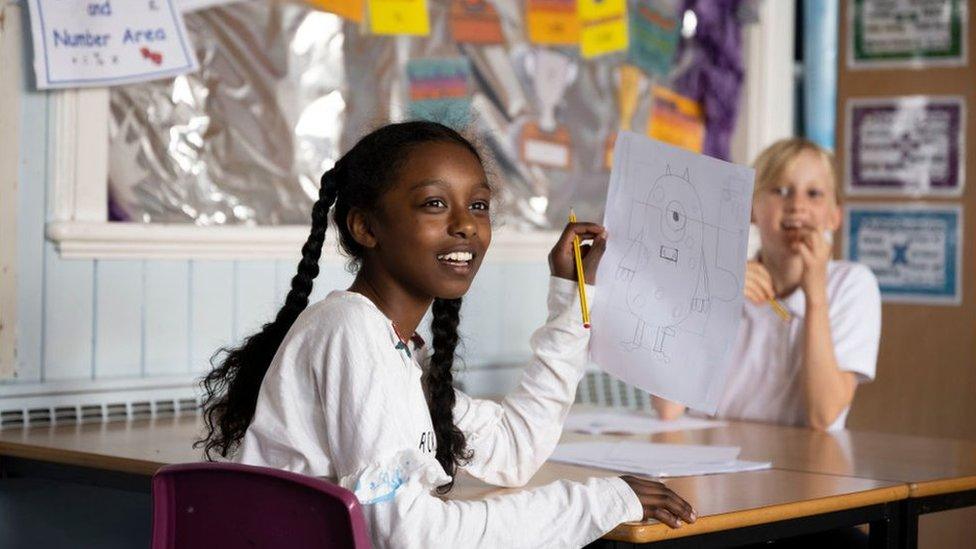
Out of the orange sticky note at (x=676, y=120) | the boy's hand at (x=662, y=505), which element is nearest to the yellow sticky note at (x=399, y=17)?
the orange sticky note at (x=676, y=120)

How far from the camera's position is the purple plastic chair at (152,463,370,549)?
129 centimetres

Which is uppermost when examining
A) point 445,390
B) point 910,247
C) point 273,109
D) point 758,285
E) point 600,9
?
point 600,9

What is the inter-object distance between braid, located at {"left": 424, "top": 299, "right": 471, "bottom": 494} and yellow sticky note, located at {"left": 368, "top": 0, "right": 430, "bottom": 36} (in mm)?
1167

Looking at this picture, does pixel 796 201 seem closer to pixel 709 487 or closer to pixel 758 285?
pixel 758 285

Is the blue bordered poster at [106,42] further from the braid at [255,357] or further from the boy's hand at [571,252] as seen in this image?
the boy's hand at [571,252]

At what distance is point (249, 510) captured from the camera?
1.35 metres

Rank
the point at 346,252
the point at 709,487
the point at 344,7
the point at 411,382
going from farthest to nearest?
the point at 344,7 < the point at 709,487 < the point at 346,252 < the point at 411,382

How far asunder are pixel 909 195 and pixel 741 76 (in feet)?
1.94

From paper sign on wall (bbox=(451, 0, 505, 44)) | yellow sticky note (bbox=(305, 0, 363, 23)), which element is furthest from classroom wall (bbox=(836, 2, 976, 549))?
yellow sticky note (bbox=(305, 0, 363, 23))

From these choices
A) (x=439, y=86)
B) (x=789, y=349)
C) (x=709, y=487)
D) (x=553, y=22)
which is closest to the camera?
(x=709, y=487)

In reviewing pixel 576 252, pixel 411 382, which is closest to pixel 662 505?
pixel 411 382

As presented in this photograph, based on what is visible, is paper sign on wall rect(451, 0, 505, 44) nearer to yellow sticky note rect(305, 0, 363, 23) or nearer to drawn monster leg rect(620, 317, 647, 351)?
yellow sticky note rect(305, 0, 363, 23)

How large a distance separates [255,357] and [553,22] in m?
1.83

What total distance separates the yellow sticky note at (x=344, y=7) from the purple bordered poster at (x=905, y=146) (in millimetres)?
1754
